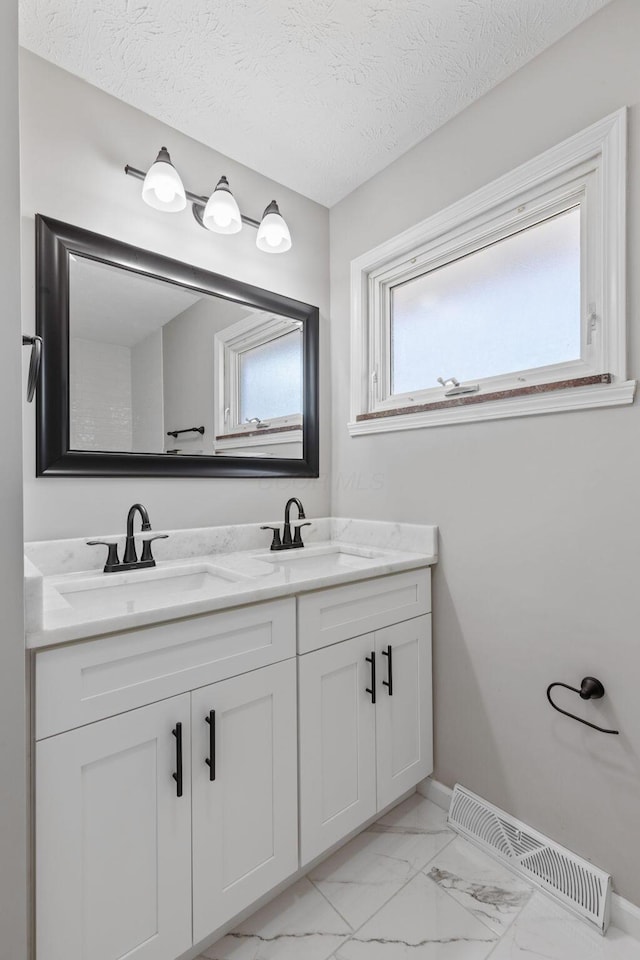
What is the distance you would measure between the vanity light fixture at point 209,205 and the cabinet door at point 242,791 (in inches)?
59.0

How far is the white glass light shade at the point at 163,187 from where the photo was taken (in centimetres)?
143

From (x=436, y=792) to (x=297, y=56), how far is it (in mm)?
2483

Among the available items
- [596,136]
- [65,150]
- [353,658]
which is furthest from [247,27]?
[353,658]

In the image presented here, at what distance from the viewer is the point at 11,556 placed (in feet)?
2.52

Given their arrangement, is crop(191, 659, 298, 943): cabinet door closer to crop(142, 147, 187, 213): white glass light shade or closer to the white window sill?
the white window sill

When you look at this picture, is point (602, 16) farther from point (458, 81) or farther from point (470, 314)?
point (470, 314)

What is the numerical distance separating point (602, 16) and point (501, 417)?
1103 mm

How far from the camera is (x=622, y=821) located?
117 centimetres

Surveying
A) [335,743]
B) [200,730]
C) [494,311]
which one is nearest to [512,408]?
[494,311]

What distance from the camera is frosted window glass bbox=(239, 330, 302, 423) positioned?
182cm

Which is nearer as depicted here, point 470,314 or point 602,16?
point 602,16

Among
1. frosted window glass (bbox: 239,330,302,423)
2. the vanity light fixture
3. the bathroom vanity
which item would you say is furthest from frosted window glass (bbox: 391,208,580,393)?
the bathroom vanity

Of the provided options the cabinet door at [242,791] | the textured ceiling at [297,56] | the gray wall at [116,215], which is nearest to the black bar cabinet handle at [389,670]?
the cabinet door at [242,791]

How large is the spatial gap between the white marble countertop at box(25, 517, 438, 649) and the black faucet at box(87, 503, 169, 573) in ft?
0.11
